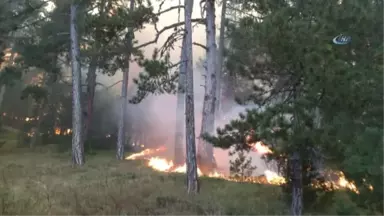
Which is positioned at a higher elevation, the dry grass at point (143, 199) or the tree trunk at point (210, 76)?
the tree trunk at point (210, 76)

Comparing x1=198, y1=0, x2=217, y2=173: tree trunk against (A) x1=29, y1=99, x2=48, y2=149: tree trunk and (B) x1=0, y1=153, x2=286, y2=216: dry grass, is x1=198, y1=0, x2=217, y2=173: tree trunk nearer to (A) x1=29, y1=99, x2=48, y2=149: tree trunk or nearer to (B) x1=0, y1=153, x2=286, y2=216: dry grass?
(B) x1=0, y1=153, x2=286, y2=216: dry grass

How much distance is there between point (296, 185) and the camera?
9.27 meters

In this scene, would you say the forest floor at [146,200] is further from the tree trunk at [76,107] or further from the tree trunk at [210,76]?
the tree trunk at [76,107]

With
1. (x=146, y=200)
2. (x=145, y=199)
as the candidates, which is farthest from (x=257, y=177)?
(x=146, y=200)

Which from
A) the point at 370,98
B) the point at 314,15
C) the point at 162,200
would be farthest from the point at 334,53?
the point at 162,200

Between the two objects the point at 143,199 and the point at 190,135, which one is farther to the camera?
the point at 190,135

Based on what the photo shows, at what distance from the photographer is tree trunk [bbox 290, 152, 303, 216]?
9156mm

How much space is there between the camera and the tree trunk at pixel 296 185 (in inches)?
360

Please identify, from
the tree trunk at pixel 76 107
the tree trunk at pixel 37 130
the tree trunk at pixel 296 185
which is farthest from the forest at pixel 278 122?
the tree trunk at pixel 37 130

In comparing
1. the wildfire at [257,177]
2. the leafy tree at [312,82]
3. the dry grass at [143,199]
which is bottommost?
the dry grass at [143,199]

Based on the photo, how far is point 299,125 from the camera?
26.8ft

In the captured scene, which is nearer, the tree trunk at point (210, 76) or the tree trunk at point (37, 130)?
the tree trunk at point (210, 76)

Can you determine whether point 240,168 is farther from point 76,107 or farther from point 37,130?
point 37,130

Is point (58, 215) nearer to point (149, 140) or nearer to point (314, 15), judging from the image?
point (314, 15)
